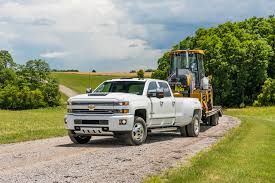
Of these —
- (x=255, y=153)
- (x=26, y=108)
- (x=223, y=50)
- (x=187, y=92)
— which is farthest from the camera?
(x=26, y=108)

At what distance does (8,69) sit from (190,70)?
8250 centimetres

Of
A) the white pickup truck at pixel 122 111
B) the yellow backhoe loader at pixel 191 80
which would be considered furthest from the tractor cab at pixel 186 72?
the white pickup truck at pixel 122 111

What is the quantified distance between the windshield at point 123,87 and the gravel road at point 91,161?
1.71 meters

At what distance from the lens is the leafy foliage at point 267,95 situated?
61438 mm

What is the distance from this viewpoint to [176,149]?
13.4 meters

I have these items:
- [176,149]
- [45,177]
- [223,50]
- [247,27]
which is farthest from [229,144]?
[247,27]

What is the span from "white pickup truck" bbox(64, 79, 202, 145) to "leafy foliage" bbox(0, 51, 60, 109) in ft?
260

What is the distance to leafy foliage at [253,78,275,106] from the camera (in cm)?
6144

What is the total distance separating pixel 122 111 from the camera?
13656 millimetres

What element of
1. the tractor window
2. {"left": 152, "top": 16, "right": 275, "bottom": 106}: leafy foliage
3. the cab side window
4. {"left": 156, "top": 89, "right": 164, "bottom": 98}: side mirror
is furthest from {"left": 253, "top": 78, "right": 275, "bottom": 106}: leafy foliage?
{"left": 156, "top": 89, "right": 164, "bottom": 98}: side mirror

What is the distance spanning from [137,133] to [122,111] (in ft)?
3.11

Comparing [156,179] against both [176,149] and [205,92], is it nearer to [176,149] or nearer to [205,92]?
[176,149]

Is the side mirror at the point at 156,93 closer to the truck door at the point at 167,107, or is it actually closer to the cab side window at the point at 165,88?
the truck door at the point at 167,107

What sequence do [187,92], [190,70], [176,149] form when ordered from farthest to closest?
[190,70] → [187,92] → [176,149]
